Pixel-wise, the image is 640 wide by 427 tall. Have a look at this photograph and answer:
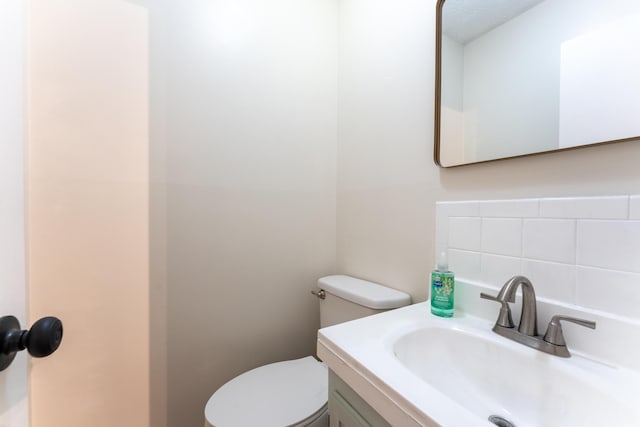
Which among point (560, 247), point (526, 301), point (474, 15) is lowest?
point (526, 301)

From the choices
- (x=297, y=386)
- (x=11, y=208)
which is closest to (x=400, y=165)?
(x=297, y=386)

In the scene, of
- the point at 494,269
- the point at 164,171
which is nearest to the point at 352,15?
the point at 164,171

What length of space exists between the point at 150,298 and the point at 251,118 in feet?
2.75

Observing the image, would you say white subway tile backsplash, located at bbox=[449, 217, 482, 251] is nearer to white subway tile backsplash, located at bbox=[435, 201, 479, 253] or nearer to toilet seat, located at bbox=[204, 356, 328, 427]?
white subway tile backsplash, located at bbox=[435, 201, 479, 253]

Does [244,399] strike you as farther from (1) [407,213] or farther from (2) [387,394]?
(1) [407,213]

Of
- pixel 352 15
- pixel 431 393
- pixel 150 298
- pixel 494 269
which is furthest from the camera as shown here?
pixel 352 15

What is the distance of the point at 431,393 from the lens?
437mm

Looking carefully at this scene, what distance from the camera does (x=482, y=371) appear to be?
629 mm

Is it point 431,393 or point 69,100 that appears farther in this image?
point 69,100

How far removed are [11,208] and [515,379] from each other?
1022mm

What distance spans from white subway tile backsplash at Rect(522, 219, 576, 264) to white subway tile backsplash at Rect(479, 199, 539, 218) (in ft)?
0.07

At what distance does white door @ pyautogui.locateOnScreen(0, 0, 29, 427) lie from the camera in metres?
0.41

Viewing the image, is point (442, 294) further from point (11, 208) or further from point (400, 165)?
point (11, 208)

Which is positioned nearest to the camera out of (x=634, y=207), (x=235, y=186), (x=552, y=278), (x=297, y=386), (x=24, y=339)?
(x=24, y=339)
